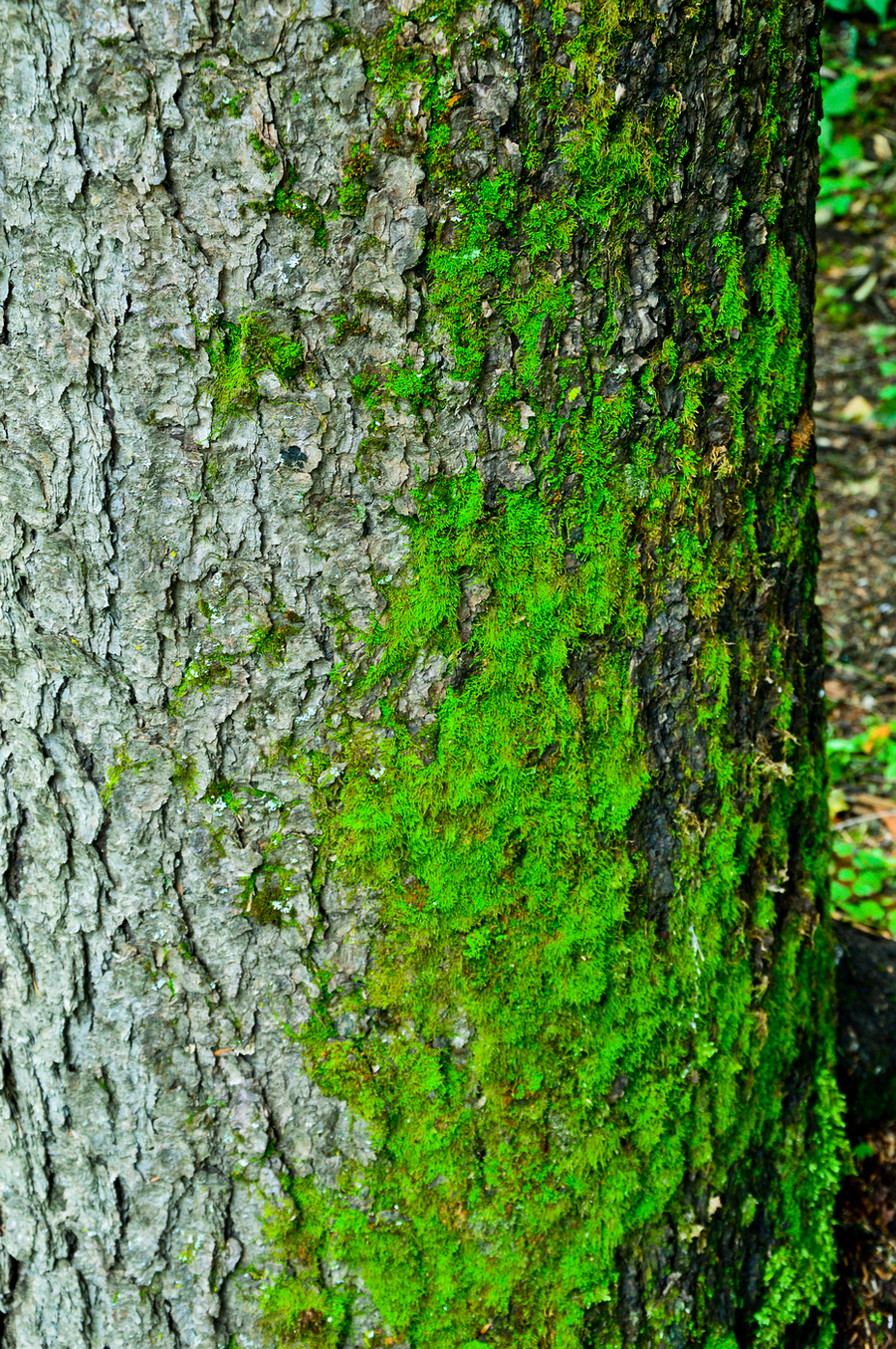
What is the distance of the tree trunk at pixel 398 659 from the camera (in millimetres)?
1226

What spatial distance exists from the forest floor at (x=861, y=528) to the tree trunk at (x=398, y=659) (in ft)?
2.07

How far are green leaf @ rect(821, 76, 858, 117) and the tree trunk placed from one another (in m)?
6.36

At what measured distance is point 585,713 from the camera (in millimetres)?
1459

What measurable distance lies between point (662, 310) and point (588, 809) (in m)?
0.77

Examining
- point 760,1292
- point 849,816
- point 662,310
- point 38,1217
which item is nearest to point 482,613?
point 662,310

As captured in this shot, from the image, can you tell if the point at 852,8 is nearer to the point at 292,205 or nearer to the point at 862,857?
the point at 862,857

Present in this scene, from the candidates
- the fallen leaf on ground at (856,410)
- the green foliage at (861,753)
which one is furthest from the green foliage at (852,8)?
the green foliage at (861,753)

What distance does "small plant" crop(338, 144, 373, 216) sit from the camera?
122cm

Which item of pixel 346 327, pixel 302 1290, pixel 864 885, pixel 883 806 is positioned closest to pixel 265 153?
pixel 346 327

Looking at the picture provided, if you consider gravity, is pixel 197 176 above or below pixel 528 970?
above

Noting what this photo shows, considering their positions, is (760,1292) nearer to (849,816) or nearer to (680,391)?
(680,391)

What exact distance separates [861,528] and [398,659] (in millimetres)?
4334

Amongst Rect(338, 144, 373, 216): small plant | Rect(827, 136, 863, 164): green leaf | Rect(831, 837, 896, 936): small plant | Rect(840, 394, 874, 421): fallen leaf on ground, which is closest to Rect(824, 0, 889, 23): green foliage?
Rect(827, 136, 863, 164): green leaf

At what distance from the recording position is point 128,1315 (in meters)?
1.56
